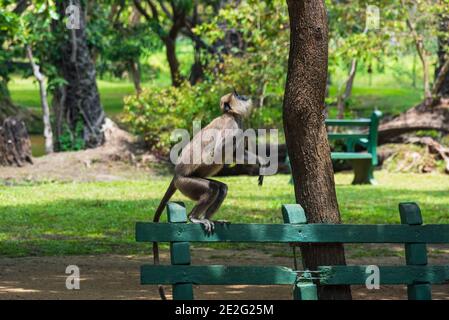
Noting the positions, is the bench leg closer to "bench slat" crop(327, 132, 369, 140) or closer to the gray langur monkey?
"bench slat" crop(327, 132, 369, 140)

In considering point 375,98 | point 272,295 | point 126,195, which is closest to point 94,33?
point 126,195

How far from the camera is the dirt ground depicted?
9.21 metres

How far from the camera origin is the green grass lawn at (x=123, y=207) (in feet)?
41.2

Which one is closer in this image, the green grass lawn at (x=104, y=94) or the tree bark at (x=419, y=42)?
the tree bark at (x=419, y=42)

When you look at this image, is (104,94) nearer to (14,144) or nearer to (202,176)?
(14,144)

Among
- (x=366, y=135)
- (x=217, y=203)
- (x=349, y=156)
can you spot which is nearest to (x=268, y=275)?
(x=217, y=203)

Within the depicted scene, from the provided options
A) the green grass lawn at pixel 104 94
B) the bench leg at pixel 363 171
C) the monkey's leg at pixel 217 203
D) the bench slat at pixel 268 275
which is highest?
the monkey's leg at pixel 217 203

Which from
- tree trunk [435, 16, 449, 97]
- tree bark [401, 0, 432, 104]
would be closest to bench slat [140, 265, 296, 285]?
tree trunk [435, 16, 449, 97]

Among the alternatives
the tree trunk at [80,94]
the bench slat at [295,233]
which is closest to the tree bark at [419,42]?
the tree trunk at [80,94]

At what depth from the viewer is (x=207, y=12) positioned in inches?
1328

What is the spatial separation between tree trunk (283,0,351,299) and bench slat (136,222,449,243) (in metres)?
0.77

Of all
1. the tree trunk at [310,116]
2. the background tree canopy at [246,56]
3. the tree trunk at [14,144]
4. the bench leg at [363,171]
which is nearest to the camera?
the tree trunk at [310,116]

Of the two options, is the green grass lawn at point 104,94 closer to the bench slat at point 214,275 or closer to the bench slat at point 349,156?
the bench slat at point 349,156

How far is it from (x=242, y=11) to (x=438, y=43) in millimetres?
5283
